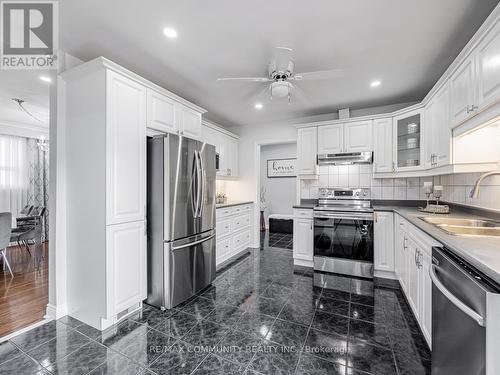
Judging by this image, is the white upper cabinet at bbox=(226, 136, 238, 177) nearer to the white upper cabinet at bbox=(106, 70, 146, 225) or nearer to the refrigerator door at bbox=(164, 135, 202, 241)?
the refrigerator door at bbox=(164, 135, 202, 241)

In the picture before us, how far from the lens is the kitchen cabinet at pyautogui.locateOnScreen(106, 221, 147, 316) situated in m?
1.94

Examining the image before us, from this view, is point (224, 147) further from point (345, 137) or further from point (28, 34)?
point (28, 34)

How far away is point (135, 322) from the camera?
2.06m

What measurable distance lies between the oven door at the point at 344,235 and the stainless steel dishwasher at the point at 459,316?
1752 mm

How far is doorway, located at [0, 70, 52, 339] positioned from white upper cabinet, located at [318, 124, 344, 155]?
3.58m

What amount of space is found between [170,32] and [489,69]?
2.37 m

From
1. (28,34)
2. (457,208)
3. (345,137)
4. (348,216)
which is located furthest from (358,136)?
(28,34)

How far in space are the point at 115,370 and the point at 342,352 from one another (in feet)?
5.42

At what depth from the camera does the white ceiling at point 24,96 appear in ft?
8.59

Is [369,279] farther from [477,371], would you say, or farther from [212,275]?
[477,371]

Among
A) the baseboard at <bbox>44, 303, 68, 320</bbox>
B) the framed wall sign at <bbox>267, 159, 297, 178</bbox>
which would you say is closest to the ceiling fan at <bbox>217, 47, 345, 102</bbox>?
the baseboard at <bbox>44, 303, 68, 320</bbox>

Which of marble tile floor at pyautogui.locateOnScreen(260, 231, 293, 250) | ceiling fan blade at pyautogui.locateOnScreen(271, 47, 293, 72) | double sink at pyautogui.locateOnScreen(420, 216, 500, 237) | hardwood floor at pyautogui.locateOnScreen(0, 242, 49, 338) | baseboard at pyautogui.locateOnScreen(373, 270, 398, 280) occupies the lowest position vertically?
marble tile floor at pyautogui.locateOnScreen(260, 231, 293, 250)

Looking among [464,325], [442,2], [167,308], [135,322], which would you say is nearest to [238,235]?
[167,308]

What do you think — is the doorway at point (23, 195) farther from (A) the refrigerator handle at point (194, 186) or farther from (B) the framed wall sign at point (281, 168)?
(B) the framed wall sign at point (281, 168)
